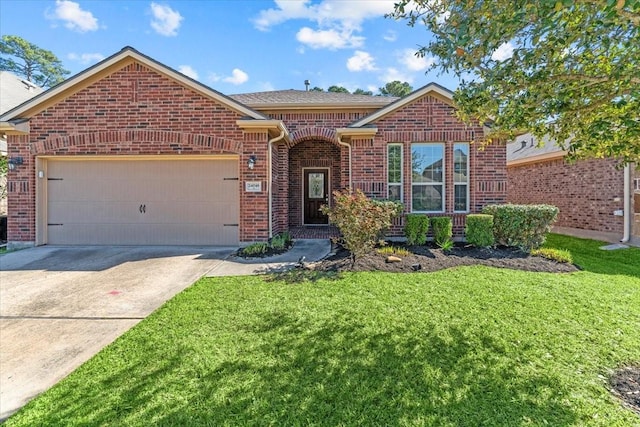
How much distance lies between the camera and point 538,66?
3756 millimetres

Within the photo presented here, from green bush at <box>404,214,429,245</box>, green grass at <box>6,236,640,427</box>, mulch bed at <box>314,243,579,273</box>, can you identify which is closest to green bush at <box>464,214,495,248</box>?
mulch bed at <box>314,243,579,273</box>

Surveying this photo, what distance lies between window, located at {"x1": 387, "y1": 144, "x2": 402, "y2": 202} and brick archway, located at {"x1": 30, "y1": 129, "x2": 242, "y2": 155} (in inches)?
170

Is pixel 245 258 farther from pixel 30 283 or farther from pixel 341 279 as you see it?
pixel 30 283

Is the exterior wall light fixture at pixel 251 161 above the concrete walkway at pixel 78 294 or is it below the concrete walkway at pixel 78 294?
above

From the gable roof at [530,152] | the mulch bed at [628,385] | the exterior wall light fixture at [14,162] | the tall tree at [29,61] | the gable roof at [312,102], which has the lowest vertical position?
the mulch bed at [628,385]

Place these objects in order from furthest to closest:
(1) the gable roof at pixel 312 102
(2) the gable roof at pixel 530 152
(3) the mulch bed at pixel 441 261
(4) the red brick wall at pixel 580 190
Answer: (2) the gable roof at pixel 530 152 → (1) the gable roof at pixel 312 102 → (4) the red brick wall at pixel 580 190 → (3) the mulch bed at pixel 441 261

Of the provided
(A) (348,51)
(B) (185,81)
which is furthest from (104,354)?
(A) (348,51)

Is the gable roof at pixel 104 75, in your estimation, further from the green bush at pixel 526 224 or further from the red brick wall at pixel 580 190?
the red brick wall at pixel 580 190

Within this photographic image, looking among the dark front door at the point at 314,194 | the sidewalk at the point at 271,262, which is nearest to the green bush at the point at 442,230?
the sidewalk at the point at 271,262

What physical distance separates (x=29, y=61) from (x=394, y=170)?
46.5m

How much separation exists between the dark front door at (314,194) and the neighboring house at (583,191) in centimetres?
785

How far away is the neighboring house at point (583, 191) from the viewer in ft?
33.2

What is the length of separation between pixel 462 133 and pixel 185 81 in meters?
7.84

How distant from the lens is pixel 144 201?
30.0 feet
